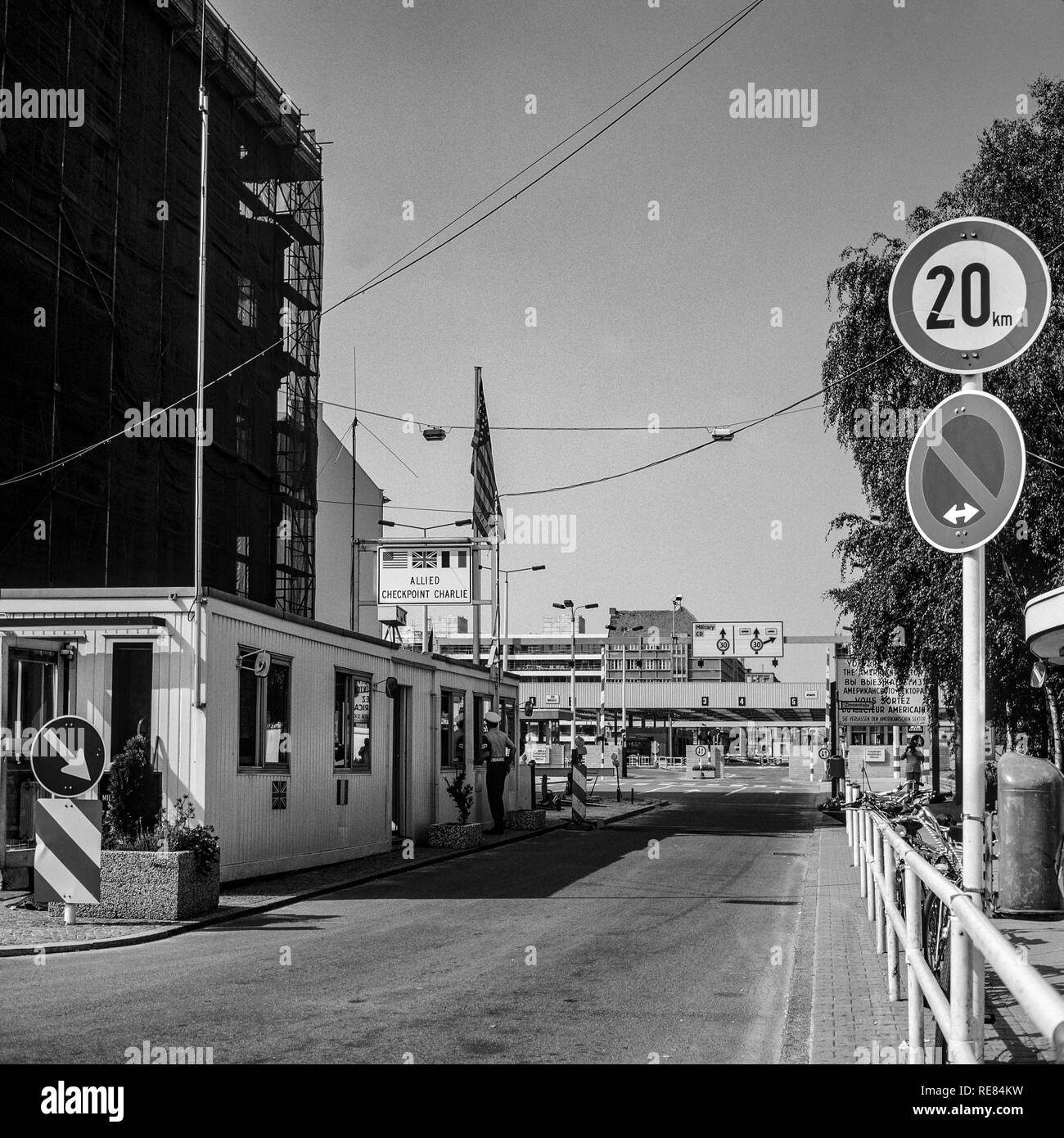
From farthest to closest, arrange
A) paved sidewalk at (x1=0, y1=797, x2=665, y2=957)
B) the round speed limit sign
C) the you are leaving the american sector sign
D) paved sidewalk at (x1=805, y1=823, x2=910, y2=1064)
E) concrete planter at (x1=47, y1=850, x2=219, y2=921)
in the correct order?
the you are leaving the american sector sign, concrete planter at (x1=47, y1=850, x2=219, y2=921), paved sidewalk at (x1=0, y1=797, x2=665, y2=957), paved sidewalk at (x1=805, y1=823, x2=910, y2=1064), the round speed limit sign

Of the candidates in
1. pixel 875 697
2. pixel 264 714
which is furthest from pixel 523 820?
pixel 875 697

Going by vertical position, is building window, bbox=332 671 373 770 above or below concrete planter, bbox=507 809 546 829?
above

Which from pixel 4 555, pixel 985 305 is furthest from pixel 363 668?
pixel 985 305

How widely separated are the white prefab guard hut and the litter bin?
7425 millimetres

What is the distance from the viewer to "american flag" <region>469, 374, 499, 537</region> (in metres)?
25.9

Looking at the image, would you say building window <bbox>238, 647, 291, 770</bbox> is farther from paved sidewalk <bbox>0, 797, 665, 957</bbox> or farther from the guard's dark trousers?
the guard's dark trousers

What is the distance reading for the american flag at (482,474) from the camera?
25.9 meters

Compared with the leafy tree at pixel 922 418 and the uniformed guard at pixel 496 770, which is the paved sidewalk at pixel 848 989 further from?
the uniformed guard at pixel 496 770

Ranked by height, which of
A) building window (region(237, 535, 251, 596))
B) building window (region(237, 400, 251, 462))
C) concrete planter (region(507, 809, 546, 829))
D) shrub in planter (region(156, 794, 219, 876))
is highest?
building window (region(237, 400, 251, 462))

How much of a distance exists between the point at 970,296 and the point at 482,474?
2117 cm

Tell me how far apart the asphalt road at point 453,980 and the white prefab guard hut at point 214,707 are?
4.49ft

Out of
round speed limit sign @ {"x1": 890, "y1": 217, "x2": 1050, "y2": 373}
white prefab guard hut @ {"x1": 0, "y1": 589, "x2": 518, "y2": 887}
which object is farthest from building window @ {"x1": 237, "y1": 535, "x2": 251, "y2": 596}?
round speed limit sign @ {"x1": 890, "y1": 217, "x2": 1050, "y2": 373}
